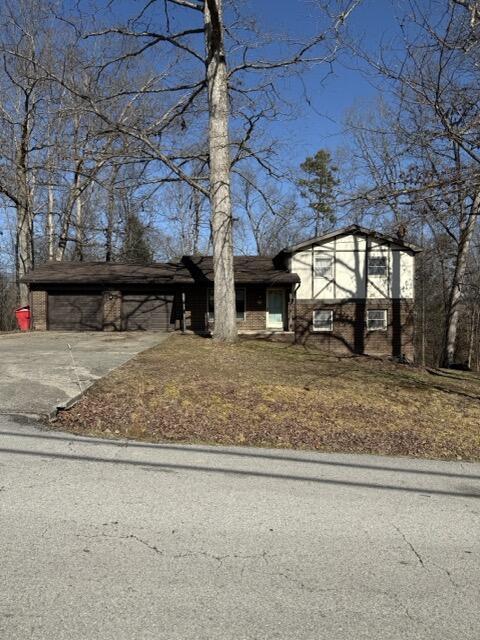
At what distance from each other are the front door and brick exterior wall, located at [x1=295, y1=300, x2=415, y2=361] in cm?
72

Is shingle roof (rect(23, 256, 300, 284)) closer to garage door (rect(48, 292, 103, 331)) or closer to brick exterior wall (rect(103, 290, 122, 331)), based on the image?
brick exterior wall (rect(103, 290, 122, 331))

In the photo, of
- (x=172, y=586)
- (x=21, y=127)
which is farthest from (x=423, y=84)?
(x=21, y=127)

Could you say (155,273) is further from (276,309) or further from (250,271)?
(276,309)

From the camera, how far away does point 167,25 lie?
15.2 meters

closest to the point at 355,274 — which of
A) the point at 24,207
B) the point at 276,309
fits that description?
the point at 276,309

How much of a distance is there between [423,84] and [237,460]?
24.4 ft

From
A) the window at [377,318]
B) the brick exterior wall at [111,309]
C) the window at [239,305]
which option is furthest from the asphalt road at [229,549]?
the window at [377,318]

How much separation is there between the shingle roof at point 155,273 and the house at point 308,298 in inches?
3.7

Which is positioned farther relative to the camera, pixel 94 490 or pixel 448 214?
pixel 448 214

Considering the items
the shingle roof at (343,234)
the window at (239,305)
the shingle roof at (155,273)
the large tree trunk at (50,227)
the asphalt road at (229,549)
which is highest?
the large tree trunk at (50,227)

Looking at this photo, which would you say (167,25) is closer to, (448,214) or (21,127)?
(448,214)

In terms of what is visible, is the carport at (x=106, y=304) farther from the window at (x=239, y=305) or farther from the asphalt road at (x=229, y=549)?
the asphalt road at (x=229, y=549)

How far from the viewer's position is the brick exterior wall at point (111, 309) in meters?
23.7

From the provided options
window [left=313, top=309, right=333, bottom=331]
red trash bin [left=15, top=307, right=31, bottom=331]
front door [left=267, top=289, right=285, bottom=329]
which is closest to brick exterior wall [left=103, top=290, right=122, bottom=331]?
red trash bin [left=15, top=307, right=31, bottom=331]
